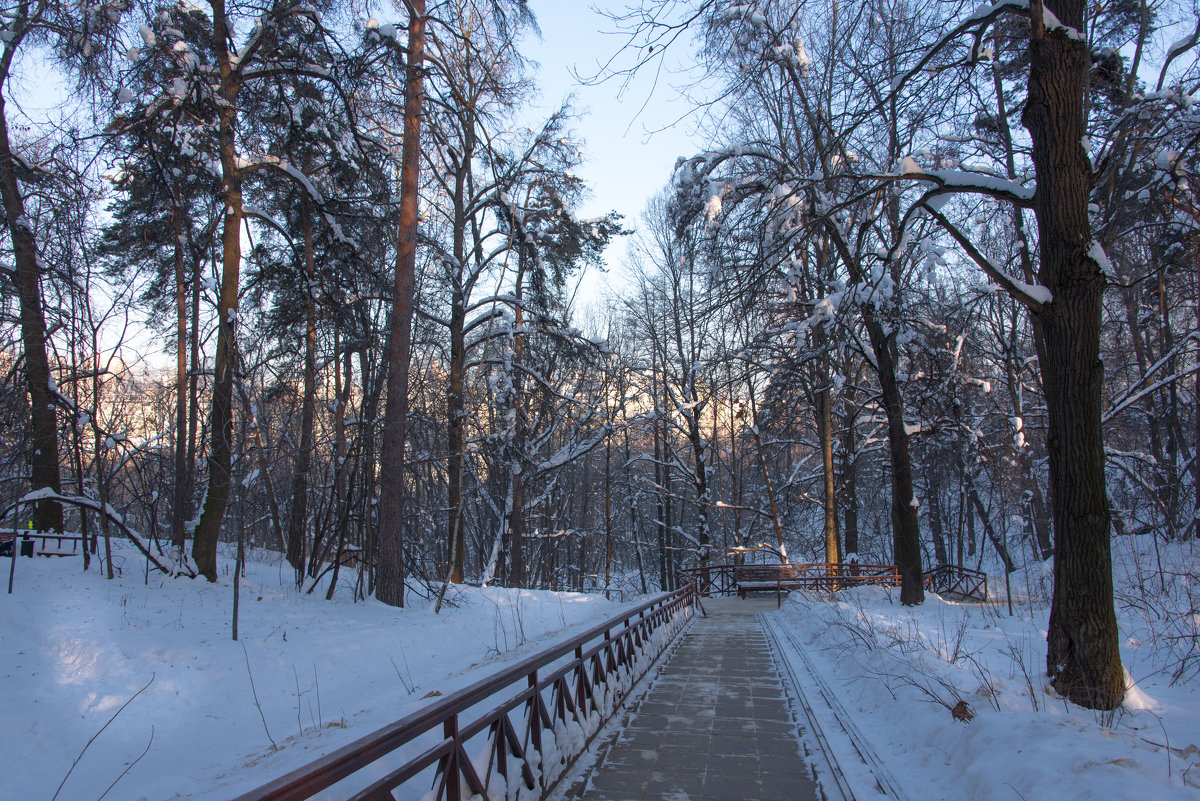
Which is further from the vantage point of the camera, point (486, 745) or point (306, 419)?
point (306, 419)

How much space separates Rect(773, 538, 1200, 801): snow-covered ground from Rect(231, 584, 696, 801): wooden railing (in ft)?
7.78

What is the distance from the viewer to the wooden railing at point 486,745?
2434 mm

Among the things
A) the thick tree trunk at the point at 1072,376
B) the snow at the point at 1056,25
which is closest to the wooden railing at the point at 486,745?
the thick tree trunk at the point at 1072,376

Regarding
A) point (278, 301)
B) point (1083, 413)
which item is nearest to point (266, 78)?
point (278, 301)

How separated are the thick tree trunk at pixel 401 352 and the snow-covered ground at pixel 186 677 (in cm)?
109

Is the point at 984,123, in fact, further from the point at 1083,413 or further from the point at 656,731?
the point at 656,731

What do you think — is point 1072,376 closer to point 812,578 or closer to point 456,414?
point 456,414

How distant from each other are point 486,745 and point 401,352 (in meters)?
9.94

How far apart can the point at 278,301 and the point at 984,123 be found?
1262 centimetres

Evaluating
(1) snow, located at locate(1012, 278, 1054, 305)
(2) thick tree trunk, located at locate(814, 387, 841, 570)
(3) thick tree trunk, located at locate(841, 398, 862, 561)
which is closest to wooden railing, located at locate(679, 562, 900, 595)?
(2) thick tree trunk, located at locate(814, 387, 841, 570)

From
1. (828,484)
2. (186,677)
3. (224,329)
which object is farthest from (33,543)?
(828,484)

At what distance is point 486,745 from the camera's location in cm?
375

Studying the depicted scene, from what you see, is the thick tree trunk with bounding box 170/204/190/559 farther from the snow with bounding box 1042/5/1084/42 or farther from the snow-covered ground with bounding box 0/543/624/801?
the snow with bounding box 1042/5/1084/42

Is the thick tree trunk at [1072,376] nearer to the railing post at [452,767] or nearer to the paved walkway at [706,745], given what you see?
the paved walkway at [706,745]
